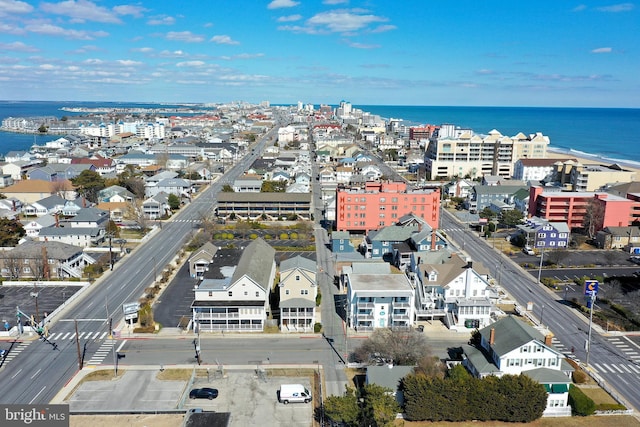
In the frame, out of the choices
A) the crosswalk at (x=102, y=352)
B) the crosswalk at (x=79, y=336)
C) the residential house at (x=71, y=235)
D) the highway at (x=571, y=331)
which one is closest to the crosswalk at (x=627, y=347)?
the highway at (x=571, y=331)

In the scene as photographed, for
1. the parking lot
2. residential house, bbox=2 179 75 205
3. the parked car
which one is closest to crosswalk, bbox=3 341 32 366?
the parking lot

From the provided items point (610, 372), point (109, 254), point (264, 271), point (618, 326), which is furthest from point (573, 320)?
point (109, 254)

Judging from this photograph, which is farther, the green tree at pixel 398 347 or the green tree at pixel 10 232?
the green tree at pixel 10 232

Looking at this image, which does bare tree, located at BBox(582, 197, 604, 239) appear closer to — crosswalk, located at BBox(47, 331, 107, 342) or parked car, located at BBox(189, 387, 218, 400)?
parked car, located at BBox(189, 387, 218, 400)

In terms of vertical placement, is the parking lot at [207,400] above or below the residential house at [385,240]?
below

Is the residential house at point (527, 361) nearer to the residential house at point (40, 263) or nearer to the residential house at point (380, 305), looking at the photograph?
the residential house at point (380, 305)

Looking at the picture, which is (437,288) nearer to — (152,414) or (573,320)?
(573,320)
